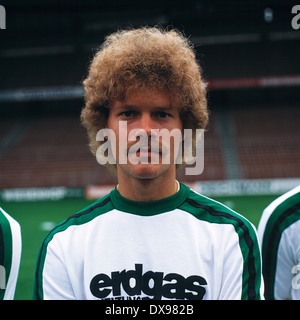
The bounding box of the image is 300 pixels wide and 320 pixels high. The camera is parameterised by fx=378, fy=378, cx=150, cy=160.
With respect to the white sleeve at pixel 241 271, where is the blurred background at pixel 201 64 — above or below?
above

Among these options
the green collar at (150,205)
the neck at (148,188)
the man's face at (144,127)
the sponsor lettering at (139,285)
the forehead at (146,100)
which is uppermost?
the forehead at (146,100)

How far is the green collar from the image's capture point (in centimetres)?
168

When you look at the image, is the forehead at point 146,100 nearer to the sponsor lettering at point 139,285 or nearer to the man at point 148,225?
the man at point 148,225

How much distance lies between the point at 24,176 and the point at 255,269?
51.8ft

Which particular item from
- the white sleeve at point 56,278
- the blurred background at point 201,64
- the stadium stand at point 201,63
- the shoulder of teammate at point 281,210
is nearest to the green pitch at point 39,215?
the blurred background at point 201,64

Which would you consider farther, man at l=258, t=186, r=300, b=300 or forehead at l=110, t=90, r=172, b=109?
man at l=258, t=186, r=300, b=300

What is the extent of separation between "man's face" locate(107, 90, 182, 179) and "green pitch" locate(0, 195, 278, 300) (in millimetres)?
4026

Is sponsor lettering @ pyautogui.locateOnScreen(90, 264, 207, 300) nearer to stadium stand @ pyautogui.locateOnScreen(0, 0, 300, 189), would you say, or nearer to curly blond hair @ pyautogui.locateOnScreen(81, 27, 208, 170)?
curly blond hair @ pyautogui.locateOnScreen(81, 27, 208, 170)

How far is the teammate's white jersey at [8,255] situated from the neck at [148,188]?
2.09 feet

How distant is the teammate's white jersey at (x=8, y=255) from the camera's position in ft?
6.13

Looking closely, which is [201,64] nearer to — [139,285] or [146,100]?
[146,100]

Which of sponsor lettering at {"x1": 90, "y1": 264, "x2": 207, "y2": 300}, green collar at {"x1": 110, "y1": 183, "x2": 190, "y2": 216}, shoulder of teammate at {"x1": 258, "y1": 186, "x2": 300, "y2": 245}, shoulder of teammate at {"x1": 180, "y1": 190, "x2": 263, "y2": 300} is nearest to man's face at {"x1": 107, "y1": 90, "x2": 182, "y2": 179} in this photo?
green collar at {"x1": 110, "y1": 183, "x2": 190, "y2": 216}
